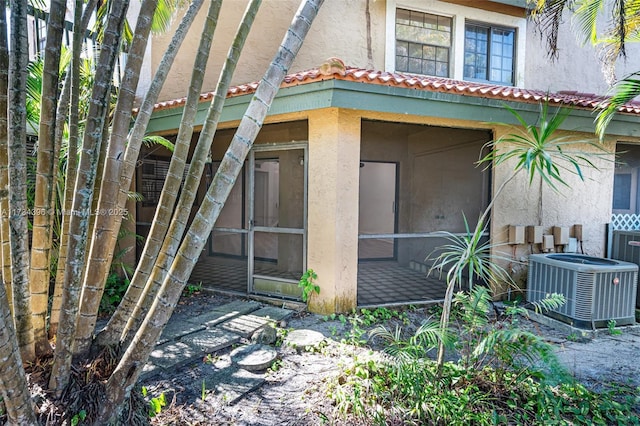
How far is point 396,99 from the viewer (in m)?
4.79

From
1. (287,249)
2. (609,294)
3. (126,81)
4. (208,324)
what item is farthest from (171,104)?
(609,294)

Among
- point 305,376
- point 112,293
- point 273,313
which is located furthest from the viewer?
point 112,293

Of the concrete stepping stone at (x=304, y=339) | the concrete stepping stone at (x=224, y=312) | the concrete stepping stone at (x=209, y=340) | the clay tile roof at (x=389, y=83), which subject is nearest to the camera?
the concrete stepping stone at (x=209, y=340)

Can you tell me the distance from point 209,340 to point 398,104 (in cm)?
390

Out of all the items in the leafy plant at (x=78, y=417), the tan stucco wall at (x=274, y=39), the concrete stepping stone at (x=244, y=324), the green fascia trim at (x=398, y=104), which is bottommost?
the concrete stepping stone at (x=244, y=324)

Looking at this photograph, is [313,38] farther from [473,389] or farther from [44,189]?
[473,389]

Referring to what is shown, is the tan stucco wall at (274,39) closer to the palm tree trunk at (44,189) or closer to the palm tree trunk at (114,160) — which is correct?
the palm tree trunk at (44,189)

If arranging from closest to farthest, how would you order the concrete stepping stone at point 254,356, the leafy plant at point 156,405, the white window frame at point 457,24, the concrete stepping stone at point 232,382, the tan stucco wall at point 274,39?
1. the leafy plant at point 156,405
2. the concrete stepping stone at point 232,382
3. the concrete stepping stone at point 254,356
4. the tan stucco wall at point 274,39
5. the white window frame at point 457,24

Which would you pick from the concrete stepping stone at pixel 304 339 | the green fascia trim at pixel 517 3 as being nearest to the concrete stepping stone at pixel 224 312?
the concrete stepping stone at pixel 304 339

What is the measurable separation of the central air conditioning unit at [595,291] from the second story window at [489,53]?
4814 mm

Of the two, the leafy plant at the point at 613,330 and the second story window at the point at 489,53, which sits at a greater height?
the second story window at the point at 489,53

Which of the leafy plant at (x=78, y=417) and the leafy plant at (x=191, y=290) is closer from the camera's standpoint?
the leafy plant at (x=78, y=417)

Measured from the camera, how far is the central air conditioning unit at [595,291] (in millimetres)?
4594

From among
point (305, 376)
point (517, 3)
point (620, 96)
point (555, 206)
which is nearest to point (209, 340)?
point (305, 376)
